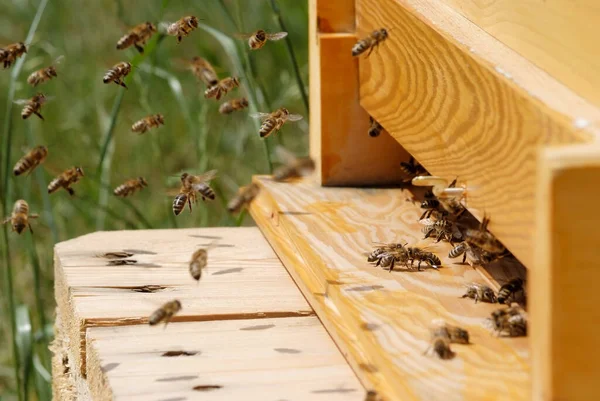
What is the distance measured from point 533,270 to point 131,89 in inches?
197

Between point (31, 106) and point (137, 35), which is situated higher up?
point (137, 35)

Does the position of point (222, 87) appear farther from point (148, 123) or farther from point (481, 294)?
point (481, 294)

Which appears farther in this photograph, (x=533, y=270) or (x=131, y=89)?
(x=131, y=89)

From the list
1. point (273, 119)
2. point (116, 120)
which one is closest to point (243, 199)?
point (273, 119)

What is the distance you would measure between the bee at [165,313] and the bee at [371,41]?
3.76ft

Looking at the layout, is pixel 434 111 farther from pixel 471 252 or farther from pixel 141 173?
pixel 141 173

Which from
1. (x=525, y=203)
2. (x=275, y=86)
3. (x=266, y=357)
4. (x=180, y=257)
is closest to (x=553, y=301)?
(x=525, y=203)

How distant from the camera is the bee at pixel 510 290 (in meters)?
2.66

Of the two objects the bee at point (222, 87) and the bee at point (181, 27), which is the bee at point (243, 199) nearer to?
the bee at point (222, 87)

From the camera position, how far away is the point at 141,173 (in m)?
6.44

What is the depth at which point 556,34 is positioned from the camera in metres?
2.43

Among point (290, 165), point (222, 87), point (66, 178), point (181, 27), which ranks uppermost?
point (181, 27)

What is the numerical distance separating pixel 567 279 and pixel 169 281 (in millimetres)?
1564

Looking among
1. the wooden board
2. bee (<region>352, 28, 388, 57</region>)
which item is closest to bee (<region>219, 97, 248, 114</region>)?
bee (<region>352, 28, 388, 57</region>)
